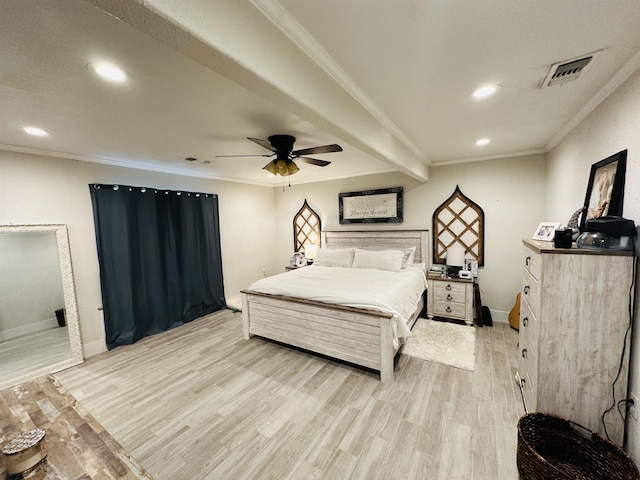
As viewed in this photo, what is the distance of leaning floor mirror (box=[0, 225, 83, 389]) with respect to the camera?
287 cm

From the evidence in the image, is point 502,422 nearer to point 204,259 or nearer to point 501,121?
point 501,121

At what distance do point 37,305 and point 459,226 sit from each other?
5.64 meters

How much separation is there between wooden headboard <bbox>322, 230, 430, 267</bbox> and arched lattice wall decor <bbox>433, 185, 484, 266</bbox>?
0.64 feet

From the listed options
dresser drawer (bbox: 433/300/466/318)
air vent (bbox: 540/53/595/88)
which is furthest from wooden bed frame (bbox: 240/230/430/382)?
air vent (bbox: 540/53/595/88)

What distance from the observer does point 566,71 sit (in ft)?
5.14

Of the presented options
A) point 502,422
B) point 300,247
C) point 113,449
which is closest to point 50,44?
point 113,449

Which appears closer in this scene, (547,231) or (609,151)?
(609,151)

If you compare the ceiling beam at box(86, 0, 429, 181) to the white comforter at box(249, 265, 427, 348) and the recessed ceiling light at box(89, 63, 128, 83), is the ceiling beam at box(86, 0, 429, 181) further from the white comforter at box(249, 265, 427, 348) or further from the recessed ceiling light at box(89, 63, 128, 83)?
the white comforter at box(249, 265, 427, 348)

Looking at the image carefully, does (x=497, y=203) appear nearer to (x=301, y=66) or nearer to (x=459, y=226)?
(x=459, y=226)

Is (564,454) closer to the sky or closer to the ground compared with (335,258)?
closer to the ground

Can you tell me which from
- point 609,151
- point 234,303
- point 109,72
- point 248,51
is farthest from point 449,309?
point 109,72

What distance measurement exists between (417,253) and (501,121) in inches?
91.6

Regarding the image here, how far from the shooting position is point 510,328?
141 inches

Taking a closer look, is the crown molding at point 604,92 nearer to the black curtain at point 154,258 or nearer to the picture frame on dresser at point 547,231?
the picture frame on dresser at point 547,231
